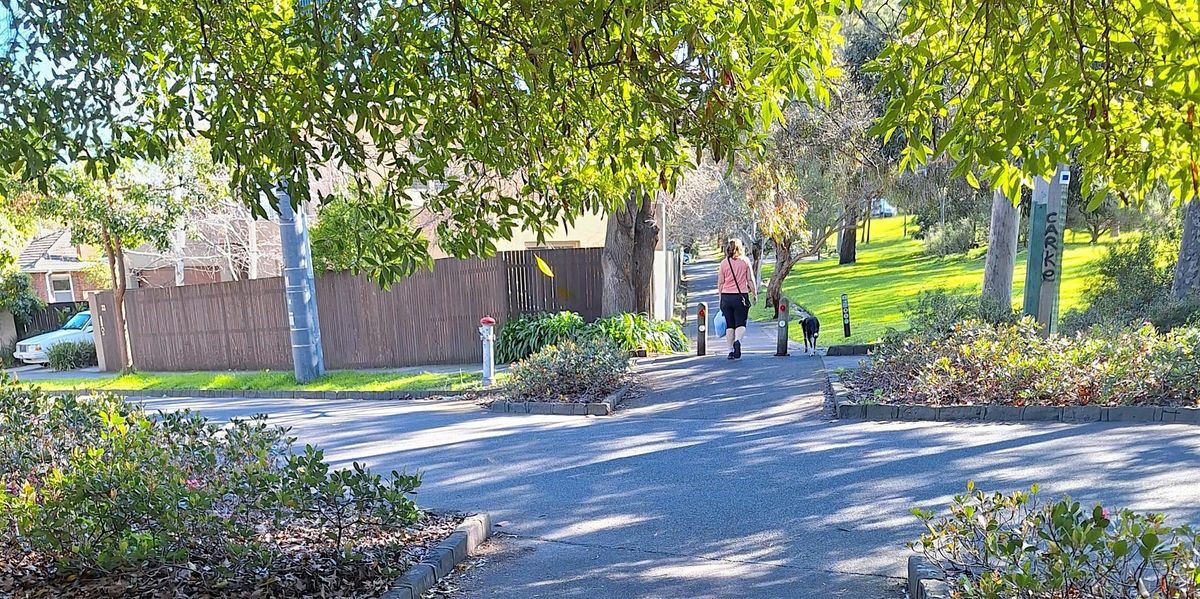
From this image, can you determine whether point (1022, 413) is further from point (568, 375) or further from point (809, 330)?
point (809, 330)

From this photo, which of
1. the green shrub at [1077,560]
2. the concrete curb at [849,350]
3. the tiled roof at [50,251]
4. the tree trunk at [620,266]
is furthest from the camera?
the tiled roof at [50,251]

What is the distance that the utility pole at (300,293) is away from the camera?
46.8ft

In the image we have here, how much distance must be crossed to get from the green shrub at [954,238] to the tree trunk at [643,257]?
26189mm

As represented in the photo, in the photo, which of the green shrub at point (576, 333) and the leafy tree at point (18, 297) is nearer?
the green shrub at point (576, 333)

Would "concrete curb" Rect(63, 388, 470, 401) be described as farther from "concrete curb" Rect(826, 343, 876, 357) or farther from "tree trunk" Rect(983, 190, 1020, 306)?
"tree trunk" Rect(983, 190, 1020, 306)

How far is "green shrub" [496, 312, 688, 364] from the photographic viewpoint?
14375 millimetres

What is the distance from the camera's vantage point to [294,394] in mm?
14266

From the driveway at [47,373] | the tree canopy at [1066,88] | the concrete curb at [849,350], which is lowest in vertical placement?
the driveway at [47,373]

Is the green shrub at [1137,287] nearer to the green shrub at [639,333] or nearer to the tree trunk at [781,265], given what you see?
the green shrub at [639,333]

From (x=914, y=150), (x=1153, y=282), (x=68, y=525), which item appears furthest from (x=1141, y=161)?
(x=1153, y=282)

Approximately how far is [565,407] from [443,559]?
18.2ft

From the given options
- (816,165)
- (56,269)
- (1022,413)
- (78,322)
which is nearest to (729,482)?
(1022,413)

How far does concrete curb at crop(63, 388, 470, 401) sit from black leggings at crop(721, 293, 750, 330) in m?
3.93

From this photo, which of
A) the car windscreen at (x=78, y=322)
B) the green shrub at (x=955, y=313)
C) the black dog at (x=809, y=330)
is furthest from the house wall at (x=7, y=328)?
the green shrub at (x=955, y=313)
